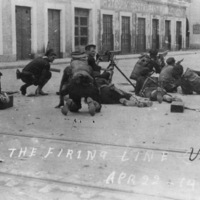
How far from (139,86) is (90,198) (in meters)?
7.05

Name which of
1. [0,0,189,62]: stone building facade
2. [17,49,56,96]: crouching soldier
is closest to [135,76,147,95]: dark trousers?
[17,49,56,96]: crouching soldier

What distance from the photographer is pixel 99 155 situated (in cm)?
536

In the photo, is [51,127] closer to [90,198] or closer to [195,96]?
[90,198]

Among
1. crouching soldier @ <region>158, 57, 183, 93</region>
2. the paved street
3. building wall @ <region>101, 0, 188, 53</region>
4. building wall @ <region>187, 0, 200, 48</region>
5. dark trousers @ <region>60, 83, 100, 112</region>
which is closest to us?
the paved street

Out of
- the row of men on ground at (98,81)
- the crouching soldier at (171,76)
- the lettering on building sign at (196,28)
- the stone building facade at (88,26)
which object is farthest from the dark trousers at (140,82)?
the lettering on building sign at (196,28)

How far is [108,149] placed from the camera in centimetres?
563

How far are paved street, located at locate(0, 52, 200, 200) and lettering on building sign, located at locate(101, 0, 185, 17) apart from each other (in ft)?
68.1

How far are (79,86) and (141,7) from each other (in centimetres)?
2497

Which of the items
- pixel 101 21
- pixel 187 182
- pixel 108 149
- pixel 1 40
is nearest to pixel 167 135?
pixel 108 149

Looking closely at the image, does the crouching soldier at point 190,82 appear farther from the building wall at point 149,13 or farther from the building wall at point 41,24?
the building wall at point 149,13

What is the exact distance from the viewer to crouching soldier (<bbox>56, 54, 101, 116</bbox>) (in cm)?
792

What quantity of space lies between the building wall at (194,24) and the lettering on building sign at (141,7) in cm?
297

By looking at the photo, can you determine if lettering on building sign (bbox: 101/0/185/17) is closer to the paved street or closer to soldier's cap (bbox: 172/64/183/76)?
soldier's cap (bbox: 172/64/183/76)

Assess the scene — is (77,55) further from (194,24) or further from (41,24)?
(194,24)
